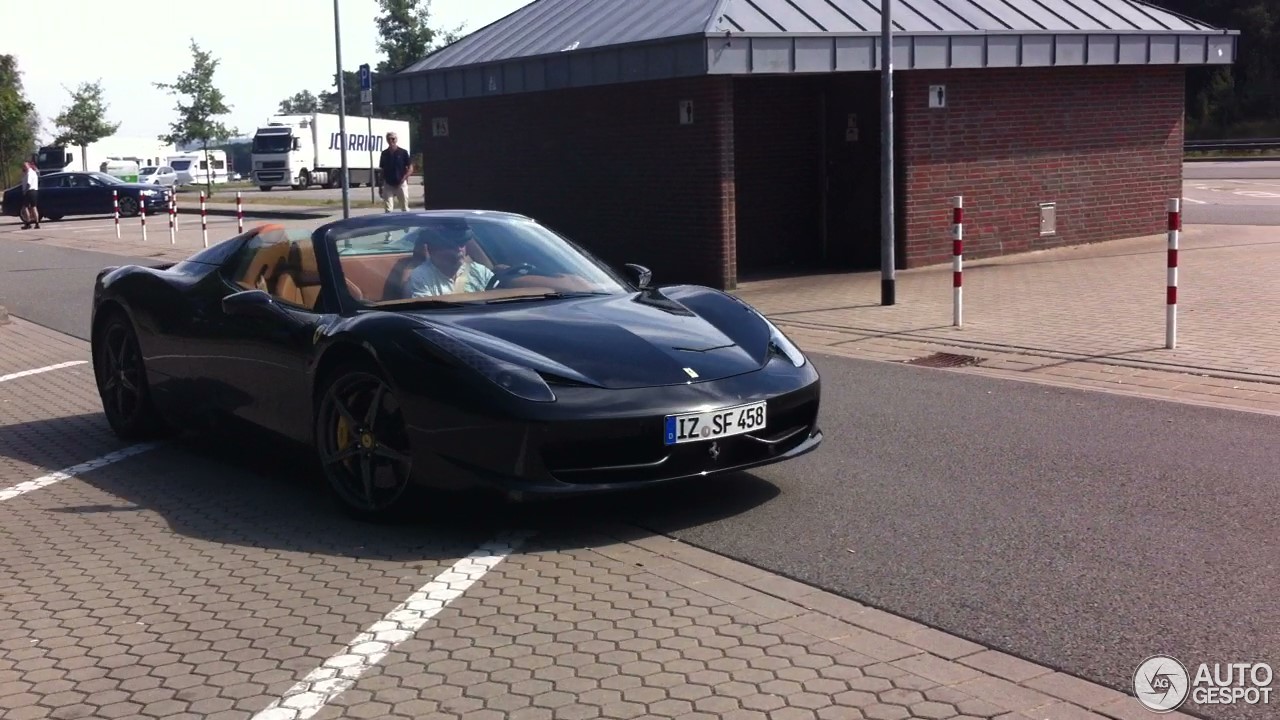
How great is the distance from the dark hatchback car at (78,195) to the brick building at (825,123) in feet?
75.7

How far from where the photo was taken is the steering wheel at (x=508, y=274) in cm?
670

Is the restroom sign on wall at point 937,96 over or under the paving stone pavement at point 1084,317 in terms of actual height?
over

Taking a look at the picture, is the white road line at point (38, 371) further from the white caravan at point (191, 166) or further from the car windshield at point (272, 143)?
the white caravan at point (191, 166)

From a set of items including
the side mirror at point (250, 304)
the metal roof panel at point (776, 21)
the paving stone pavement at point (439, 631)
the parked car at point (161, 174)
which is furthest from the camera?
the parked car at point (161, 174)

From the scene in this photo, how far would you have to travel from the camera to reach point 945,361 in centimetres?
1034

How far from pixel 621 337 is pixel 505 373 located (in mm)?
627

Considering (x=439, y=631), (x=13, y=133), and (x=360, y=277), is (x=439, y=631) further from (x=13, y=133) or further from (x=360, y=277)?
(x=13, y=133)

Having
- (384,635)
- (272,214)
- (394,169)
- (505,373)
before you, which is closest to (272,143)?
(272,214)

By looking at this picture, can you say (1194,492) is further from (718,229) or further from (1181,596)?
(718,229)

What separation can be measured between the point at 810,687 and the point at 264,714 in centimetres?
154

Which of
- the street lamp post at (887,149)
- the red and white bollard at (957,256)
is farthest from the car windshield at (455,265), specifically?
the street lamp post at (887,149)

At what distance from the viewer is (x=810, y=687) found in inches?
158

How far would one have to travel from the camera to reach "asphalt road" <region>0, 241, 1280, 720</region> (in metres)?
4.45

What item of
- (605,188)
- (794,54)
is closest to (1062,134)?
(794,54)
